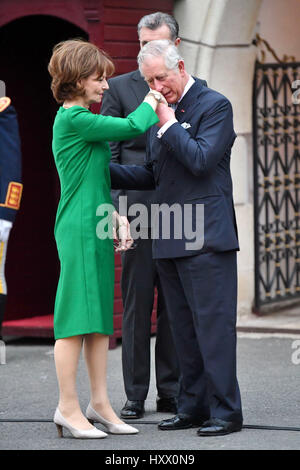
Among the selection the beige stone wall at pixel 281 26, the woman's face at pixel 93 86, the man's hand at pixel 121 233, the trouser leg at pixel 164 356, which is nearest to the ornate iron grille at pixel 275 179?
the beige stone wall at pixel 281 26

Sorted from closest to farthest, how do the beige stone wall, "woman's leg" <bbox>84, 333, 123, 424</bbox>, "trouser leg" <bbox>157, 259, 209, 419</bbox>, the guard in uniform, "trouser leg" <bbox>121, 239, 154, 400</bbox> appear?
"woman's leg" <bbox>84, 333, 123, 424</bbox> < "trouser leg" <bbox>157, 259, 209, 419</bbox> < "trouser leg" <bbox>121, 239, 154, 400</bbox> < the guard in uniform < the beige stone wall

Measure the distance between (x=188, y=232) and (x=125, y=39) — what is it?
3.08m

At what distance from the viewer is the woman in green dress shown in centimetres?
478

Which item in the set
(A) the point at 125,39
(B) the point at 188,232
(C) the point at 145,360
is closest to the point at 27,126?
(A) the point at 125,39

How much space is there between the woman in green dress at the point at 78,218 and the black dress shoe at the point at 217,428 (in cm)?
44

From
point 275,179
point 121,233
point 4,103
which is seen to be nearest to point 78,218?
point 121,233

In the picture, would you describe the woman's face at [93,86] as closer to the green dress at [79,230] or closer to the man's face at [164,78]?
the green dress at [79,230]

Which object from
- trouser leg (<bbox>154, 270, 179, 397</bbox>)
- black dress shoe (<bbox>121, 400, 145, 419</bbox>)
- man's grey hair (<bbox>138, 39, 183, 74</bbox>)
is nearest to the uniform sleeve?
man's grey hair (<bbox>138, 39, 183, 74</bbox>)

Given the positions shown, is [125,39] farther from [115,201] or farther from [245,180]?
[115,201]

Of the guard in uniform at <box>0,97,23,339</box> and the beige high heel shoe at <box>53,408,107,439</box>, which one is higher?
the guard in uniform at <box>0,97,23,339</box>

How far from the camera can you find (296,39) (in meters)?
9.59

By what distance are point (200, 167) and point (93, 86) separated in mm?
613

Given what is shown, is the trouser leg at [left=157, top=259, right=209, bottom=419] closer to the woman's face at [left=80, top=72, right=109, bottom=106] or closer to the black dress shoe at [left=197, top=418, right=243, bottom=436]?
the black dress shoe at [left=197, top=418, right=243, bottom=436]

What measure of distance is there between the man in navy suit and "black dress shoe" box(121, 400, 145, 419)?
2.04ft
